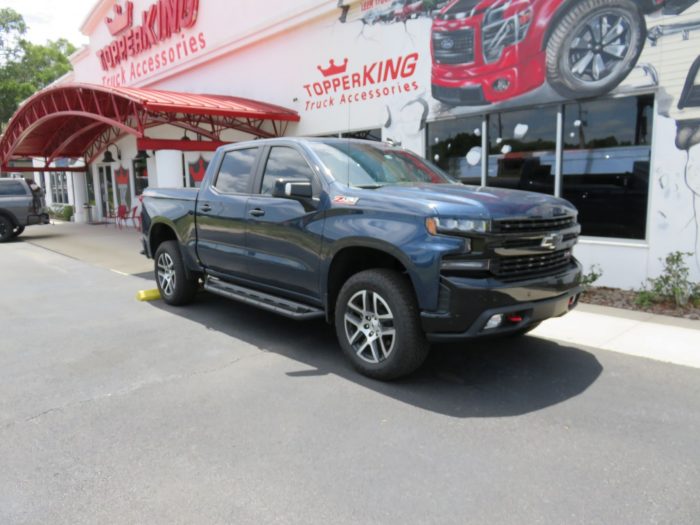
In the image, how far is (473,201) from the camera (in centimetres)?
394

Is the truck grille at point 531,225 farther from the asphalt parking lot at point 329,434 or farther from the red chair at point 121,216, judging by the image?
the red chair at point 121,216

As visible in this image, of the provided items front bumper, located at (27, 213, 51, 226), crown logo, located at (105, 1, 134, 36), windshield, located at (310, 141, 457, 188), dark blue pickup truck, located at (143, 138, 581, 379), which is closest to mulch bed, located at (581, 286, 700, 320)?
dark blue pickup truck, located at (143, 138, 581, 379)

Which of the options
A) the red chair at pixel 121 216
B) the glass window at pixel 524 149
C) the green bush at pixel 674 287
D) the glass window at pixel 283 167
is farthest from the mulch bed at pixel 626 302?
the red chair at pixel 121 216

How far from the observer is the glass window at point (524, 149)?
8148mm

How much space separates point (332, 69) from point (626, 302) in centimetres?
770

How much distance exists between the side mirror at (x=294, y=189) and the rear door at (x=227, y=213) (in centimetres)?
93

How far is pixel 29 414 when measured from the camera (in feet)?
12.6

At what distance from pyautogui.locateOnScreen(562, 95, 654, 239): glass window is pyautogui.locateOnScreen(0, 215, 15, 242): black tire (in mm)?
15169

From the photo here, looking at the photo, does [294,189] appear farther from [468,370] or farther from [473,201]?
[468,370]

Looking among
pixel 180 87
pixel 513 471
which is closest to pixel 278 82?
pixel 180 87

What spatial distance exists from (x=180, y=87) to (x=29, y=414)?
15.2 meters

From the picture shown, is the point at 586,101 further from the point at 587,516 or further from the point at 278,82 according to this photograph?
the point at 278,82

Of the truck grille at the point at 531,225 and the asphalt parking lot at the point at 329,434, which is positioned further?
the truck grille at the point at 531,225

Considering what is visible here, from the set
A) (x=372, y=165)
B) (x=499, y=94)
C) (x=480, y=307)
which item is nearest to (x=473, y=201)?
(x=480, y=307)
